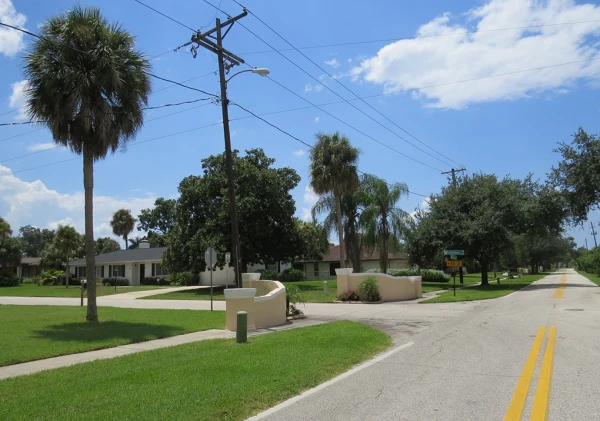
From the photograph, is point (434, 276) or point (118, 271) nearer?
point (434, 276)

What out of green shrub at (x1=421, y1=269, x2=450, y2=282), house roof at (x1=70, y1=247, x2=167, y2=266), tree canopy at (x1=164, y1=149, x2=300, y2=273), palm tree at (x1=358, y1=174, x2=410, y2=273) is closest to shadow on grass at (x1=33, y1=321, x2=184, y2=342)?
tree canopy at (x1=164, y1=149, x2=300, y2=273)

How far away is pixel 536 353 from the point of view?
31.2ft

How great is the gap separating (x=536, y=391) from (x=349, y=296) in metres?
19.8

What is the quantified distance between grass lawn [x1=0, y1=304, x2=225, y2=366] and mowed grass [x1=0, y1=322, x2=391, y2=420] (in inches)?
82.1

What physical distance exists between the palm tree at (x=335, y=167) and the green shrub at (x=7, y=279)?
133 feet

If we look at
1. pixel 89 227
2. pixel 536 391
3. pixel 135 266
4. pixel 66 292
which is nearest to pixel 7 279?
pixel 135 266

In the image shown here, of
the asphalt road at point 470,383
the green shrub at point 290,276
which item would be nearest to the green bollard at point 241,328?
the asphalt road at point 470,383

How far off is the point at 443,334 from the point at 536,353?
128 inches

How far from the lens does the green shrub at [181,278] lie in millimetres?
45219

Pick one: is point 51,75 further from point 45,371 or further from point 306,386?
point 306,386

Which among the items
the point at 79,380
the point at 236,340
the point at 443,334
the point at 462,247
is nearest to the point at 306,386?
the point at 79,380

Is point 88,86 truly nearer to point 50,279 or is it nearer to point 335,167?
point 335,167

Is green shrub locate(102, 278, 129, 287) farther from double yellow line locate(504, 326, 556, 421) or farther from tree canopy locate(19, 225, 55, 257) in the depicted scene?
tree canopy locate(19, 225, 55, 257)

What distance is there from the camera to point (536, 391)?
6.62m
